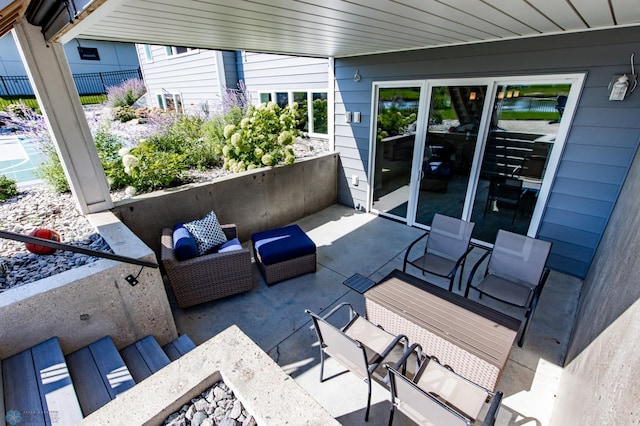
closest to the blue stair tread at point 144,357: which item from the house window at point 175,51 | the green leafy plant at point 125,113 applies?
the house window at point 175,51

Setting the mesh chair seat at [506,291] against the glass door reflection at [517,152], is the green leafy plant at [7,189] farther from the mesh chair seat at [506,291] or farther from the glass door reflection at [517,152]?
the glass door reflection at [517,152]

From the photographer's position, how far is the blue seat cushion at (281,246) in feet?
11.6

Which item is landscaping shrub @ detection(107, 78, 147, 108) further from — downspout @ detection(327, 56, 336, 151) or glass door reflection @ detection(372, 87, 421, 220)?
glass door reflection @ detection(372, 87, 421, 220)

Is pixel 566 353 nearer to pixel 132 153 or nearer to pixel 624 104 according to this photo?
pixel 624 104

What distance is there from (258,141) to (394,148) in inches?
93.6

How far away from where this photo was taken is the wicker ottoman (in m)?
3.54

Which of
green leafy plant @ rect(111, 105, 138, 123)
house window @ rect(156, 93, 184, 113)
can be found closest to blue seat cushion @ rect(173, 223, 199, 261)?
house window @ rect(156, 93, 184, 113)

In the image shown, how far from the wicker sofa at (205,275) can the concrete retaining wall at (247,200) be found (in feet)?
1.36

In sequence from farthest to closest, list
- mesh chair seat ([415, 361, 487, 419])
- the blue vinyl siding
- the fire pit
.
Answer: the blue vinyl siding
mesh chair seat ([415, 361, 487, 419])
the fire pit

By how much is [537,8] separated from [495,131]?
6.15 ft

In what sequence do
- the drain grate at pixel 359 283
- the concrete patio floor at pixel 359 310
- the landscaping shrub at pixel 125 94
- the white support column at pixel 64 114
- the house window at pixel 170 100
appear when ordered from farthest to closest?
the landscaping shrub at pixel 125 94 < the house window at pixel 170 100 < the drain grate at pixel 359 283 < the white support column at pixel 64 114 < the concrete patio floor at pixel 359 310

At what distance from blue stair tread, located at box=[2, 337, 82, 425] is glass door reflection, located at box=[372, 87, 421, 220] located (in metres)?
4.71

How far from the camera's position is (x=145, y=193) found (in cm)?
373

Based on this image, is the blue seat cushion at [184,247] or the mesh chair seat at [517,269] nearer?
the mesh chair seat at [517,269]
